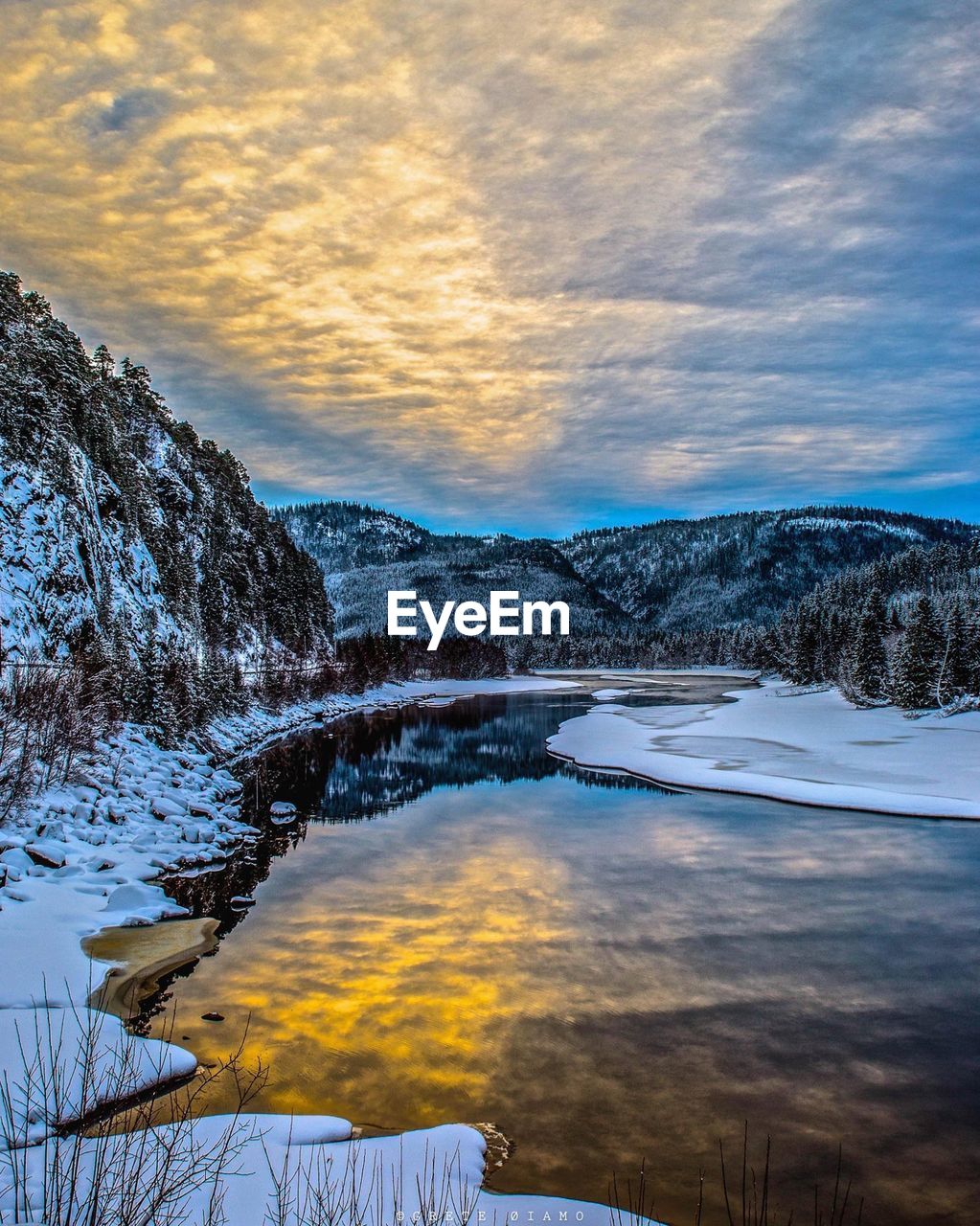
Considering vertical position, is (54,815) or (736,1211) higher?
(54,815)

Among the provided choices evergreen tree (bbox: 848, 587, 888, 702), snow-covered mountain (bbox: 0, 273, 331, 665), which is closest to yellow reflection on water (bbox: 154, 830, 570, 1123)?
snow-covered mountain (bbox: 0, 273, 331, 665)

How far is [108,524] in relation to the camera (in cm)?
5206

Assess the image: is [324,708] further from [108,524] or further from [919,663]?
[919,663]

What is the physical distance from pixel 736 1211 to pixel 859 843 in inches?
621

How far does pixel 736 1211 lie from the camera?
782 cm

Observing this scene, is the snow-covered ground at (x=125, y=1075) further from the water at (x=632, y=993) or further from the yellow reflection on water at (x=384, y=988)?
the yellow reflection on water at (x=384, y=988)

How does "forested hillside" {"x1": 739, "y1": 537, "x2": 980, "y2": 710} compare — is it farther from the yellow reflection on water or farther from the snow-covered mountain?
the snow-covered mountain

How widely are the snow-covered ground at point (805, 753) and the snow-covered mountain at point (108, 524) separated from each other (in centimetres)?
2617

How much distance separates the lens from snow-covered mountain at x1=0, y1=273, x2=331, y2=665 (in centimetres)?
3944

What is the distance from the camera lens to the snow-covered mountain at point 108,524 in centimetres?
3944

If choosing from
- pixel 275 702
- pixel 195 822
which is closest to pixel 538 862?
pixel 195 822

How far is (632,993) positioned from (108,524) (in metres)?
50.2

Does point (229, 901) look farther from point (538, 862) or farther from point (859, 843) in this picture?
point (859, 843)

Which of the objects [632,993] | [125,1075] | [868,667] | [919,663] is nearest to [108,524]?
[125,1075]
